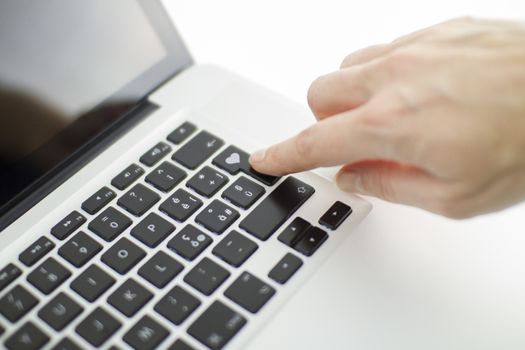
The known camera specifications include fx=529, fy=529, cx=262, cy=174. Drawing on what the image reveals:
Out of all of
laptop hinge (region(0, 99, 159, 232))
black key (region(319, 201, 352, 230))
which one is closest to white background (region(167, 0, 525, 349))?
black key (region(319, 201, 352, 230))

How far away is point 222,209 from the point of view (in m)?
0.43

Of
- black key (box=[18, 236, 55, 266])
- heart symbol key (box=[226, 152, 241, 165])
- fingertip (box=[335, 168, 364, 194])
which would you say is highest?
black key (box=[18, 236, 55, 266])

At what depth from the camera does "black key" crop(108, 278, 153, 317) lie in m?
0.38

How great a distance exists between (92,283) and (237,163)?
0.52 ft

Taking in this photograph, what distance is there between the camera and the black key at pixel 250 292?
377mm

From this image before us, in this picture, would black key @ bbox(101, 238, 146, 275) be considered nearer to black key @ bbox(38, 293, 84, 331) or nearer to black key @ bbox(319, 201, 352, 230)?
black key @ bbox(38, 293, 84, 331)

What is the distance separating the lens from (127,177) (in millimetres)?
462

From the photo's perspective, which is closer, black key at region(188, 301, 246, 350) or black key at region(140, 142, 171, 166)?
black key at region(188, 301, 246, 350)

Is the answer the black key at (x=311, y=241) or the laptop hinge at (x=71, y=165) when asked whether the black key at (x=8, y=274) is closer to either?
the laptop hinge at (x=71, y=165)

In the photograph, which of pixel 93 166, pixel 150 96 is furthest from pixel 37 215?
pixel 150 96

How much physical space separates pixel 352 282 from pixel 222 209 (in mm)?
119

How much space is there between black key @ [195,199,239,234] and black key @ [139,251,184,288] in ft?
0.13

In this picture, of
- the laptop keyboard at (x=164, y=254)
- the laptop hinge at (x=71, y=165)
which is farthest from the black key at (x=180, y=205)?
the laptop hinge at (x=71, y=165)

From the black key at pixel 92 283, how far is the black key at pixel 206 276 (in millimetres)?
60
